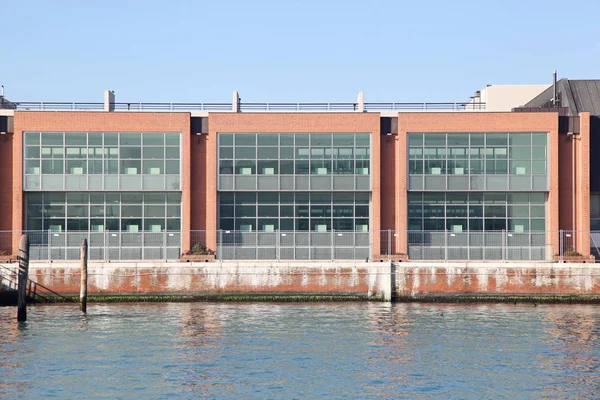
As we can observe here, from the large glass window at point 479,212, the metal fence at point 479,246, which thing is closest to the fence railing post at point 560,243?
the metal fence at point 479,246

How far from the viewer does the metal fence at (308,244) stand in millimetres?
58031

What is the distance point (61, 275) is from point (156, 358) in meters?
18.8

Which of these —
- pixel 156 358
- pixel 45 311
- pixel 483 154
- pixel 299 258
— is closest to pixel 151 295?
pixel 45 311

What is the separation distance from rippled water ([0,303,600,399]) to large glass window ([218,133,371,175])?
43.1 ft

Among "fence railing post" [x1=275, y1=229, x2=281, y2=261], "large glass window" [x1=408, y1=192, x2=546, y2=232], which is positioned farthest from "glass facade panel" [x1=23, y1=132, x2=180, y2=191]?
"large glass window" [x1=408, y1=192, x2=546, y2=232]

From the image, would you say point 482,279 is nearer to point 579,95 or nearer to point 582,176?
point 582,176

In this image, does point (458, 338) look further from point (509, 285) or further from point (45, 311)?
point (45, 311)

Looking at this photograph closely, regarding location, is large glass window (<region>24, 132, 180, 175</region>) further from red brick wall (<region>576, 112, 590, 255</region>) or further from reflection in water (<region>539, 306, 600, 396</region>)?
reflection in water (<region>539, 306, 600, 396</region>)

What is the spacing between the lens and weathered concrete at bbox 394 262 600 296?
170 ft

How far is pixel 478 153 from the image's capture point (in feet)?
197

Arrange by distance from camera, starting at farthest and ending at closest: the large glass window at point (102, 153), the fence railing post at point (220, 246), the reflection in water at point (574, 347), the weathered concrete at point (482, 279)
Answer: the large glass window at point (102, 153), the fence railing post at point (220, 246), the weathered concrete at point (482, 279), the reflection in water at point (574, 347)

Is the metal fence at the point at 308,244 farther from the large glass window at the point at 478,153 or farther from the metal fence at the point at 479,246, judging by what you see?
the large glass window at the point at 478,153

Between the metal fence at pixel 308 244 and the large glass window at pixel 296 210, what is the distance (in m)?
1.56

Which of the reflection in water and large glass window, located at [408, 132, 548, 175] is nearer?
the reflection in water
